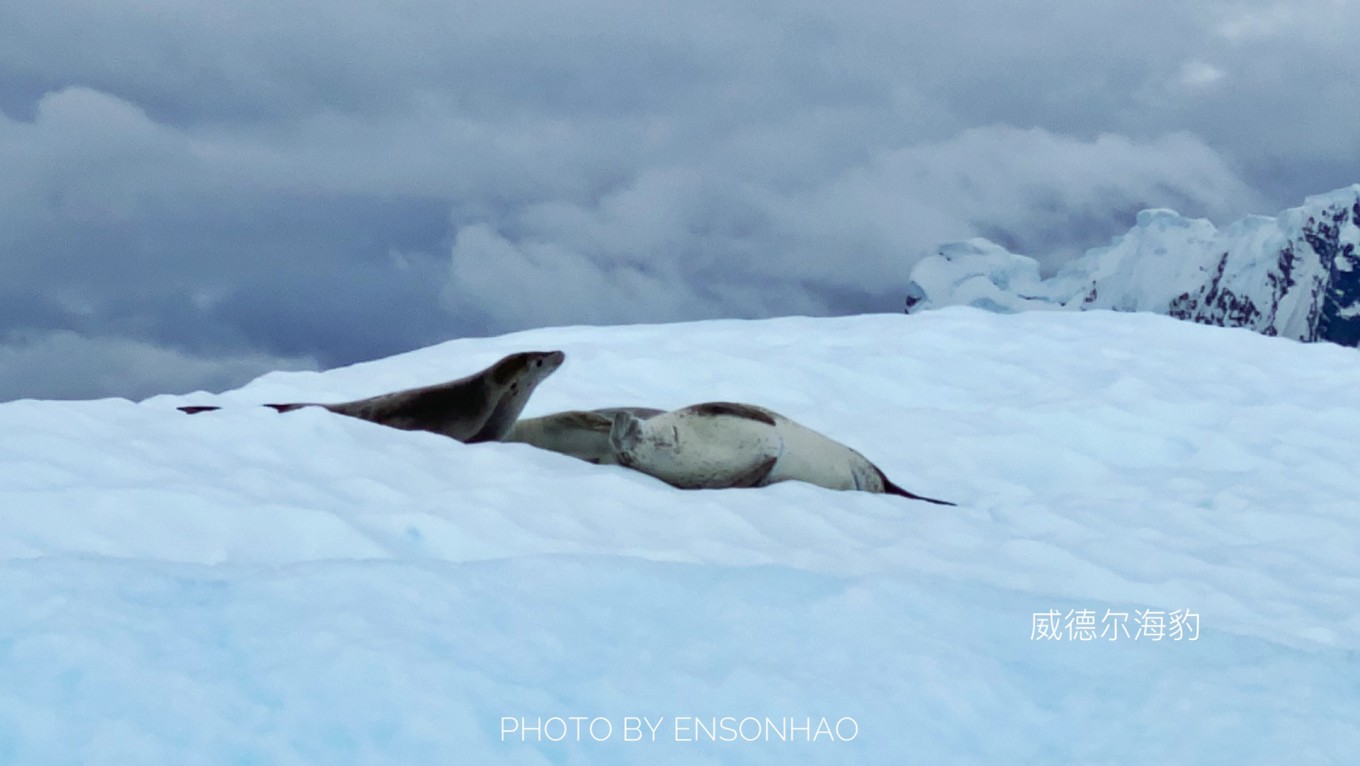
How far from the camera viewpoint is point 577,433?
5.47m

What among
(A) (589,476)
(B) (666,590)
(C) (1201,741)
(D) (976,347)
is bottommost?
(C) (1201,741)

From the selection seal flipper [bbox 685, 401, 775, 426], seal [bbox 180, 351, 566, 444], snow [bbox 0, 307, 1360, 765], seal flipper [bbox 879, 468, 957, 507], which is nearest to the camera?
snow [bbox 0, 307, 1360, 765]

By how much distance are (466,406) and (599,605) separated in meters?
2.66

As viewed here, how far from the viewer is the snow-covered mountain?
42062 millimetres

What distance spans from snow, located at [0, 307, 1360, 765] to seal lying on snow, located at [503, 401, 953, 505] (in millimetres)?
242

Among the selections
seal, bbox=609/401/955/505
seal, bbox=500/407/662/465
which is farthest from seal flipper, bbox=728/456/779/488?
seal, bbox=500/407/662/465

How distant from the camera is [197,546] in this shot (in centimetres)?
329

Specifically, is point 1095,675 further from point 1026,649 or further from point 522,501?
point 522,501

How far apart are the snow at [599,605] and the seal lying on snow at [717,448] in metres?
0.24

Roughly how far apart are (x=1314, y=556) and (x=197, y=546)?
4218 millimetres

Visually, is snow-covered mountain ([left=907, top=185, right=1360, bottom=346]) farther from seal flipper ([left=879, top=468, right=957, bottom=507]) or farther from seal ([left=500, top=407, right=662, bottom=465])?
seal ([left=500, top=407, right=662, bottom=465])

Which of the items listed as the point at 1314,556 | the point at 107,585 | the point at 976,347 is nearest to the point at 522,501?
the point at 107,585
